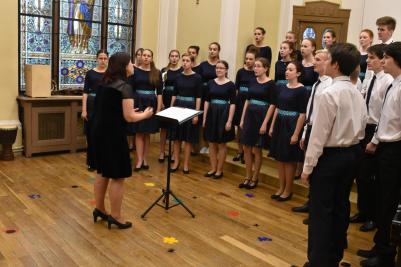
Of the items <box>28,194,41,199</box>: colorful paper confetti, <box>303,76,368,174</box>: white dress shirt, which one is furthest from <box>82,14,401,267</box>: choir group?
<box>28,194,41,199</box>: colorful paper confetti

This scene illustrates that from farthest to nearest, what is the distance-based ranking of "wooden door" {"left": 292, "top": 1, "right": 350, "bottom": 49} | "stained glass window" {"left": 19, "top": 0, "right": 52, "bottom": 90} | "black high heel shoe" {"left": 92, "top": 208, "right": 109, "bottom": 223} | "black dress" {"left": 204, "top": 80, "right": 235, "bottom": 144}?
"wooden door" {"left": 292, "top": 1, "right": 350, "bottom": 49} → "stained glass window" {"left": 19, "top": 0, "right": 52, "bottom": 90} → "black dress" {"left": 204, "top": 80, "right": 235, "bottom": 144} → "black high heel shoe" {"left": 92, "top": 208, "right": 109, "bottom": 223}

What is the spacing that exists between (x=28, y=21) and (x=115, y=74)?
357 cm

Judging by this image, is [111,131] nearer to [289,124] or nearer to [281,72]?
[289,124]

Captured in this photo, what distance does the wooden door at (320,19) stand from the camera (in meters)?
7.83

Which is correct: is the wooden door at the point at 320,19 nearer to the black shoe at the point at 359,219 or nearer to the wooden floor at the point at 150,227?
the wooden floor at the point at 150,227

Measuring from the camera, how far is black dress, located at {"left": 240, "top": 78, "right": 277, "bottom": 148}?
5008 mm

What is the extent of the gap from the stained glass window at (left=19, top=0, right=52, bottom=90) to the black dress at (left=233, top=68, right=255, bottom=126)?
2.91 meters

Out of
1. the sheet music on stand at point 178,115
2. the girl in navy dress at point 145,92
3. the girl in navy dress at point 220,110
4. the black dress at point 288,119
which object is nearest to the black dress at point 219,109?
the girl in navy dress at point 220,110

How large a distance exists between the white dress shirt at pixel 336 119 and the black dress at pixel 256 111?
224 cm

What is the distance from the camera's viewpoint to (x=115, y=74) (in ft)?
11.8

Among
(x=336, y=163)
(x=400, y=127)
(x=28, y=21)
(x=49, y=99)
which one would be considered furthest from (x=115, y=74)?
(x=28, y=21)

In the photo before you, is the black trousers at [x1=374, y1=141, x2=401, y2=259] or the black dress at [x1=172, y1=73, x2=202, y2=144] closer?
the black trousers at [x1=374, y1=141, x2=401, y2=259]

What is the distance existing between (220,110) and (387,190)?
2.54 meters

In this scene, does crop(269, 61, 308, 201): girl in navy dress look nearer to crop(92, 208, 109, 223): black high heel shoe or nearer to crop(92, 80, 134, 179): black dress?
crop(92, 80, 134, 179): black dress
